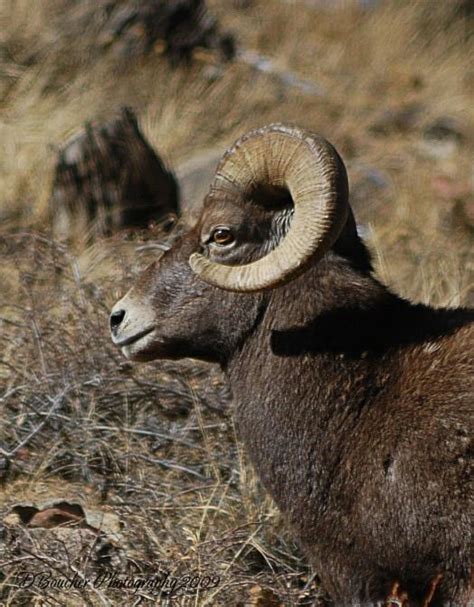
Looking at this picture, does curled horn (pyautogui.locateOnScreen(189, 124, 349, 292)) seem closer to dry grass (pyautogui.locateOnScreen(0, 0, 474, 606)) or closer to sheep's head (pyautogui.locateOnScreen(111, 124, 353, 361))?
sheep's head (pyautogui.locateOnScreen(111, 124, 353, 361))

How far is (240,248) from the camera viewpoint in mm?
5117

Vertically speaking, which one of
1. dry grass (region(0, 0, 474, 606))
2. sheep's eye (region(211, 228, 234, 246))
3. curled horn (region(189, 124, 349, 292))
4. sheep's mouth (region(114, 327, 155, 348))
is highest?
curled horn (region(189, 124, 349, 292))

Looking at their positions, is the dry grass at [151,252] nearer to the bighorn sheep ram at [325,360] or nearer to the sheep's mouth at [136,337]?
the bighorn sheep ram at [325,360]

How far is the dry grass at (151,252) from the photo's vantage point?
5.82 m

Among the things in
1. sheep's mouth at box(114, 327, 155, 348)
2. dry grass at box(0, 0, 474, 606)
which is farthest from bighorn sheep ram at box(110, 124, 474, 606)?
dry grass at box(0, 0, 474, 606)

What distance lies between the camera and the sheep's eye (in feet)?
16.7

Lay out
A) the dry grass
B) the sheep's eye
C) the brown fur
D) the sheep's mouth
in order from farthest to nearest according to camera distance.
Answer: the dry grass
the sheep's mouth
the sheep's eye
the brown fur

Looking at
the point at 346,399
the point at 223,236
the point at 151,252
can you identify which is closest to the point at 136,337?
the point at 223,236

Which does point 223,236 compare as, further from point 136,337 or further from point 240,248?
point 136,337

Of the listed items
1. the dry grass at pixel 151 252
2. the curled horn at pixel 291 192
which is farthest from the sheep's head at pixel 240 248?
the dry grass at pixel 151 252

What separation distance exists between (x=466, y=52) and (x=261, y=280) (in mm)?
13545

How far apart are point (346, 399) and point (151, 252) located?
3.63m

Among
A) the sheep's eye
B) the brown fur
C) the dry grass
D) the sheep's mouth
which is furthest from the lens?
the dry grass

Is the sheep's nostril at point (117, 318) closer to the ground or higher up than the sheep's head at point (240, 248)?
closer to the ground
